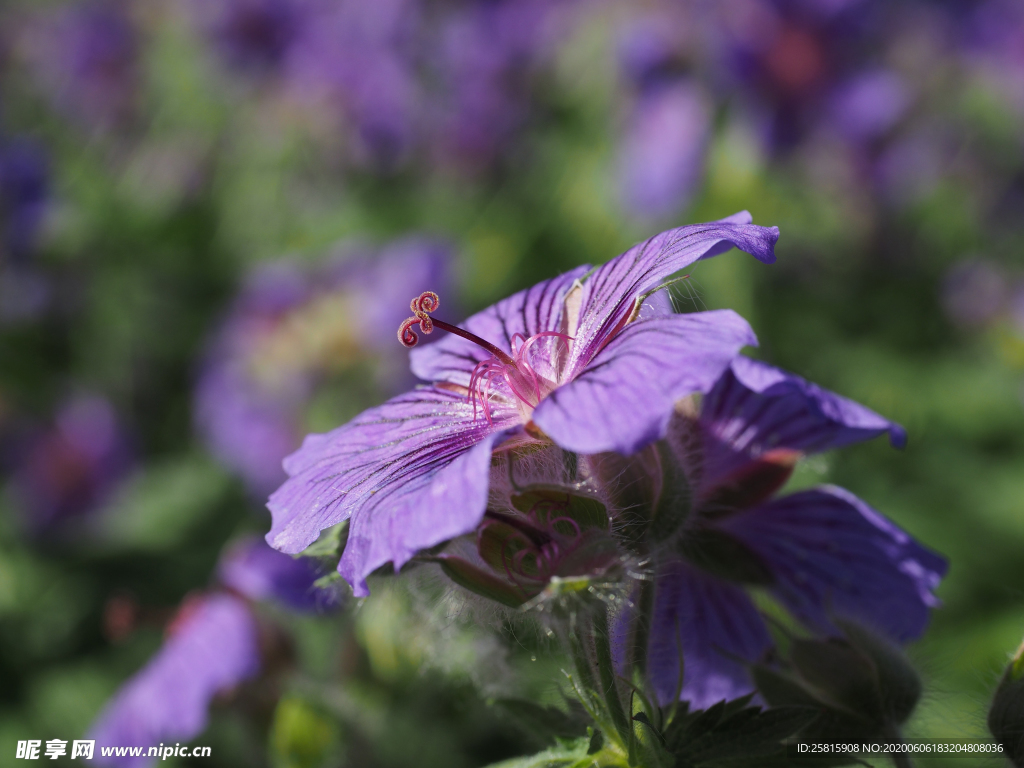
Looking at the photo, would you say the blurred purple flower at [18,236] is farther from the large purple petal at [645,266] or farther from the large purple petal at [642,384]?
the large purple petal at [642,384]

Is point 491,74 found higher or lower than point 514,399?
higher

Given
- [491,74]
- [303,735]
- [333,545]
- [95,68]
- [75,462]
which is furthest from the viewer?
[95,68]

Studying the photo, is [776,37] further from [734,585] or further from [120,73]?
[120,73]

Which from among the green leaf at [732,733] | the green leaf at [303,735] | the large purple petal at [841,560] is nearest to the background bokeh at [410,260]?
the green leaf at [303,735]

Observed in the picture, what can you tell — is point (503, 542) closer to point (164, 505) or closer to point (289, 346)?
point (289, 346)

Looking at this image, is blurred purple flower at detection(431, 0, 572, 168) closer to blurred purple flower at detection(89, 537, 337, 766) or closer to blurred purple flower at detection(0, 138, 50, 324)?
blurred purple flower at detection(0, 138, 50, 324)

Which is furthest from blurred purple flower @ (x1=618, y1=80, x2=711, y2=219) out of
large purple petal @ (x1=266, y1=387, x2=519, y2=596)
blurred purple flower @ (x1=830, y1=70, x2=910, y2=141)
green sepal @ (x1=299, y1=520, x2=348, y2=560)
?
green sepal @ (x1=299, y1=520, x2=348, y2=560)

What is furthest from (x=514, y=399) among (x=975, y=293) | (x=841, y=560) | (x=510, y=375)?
(x=975, y=293)
